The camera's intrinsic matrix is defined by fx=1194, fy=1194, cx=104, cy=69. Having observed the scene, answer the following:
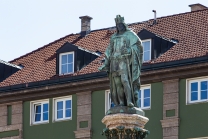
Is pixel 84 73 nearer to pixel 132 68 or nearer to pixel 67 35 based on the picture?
pixel 67 35

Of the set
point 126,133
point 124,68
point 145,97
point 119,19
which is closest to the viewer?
point 126,133

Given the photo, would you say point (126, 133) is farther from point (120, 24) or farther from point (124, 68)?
point (120, 24)

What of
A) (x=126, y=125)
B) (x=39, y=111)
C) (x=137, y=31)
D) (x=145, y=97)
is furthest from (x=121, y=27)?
(x=39, y=111)

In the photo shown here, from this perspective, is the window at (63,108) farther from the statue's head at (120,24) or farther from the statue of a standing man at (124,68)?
the statue of a standing man at (124,68)

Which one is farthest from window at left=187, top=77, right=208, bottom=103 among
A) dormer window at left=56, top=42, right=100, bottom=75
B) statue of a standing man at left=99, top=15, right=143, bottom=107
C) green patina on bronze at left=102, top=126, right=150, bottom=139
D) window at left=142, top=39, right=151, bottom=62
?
green patina on bronze at left=102, top=126, right=150, bottom=139

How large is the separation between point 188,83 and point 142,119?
2255 cm

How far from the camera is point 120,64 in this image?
27.1m

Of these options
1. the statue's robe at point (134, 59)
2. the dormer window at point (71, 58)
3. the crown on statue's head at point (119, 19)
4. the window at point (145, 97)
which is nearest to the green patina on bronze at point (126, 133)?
the statue's robe at point (134, 59)

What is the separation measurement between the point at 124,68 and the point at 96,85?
24.7 meters

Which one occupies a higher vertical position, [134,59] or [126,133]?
[134,59]

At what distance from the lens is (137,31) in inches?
2114

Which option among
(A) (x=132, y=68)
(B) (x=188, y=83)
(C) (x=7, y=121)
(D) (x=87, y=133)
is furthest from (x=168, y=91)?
(A) (x=132, y=68)

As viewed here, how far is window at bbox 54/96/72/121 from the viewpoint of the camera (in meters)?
53.0

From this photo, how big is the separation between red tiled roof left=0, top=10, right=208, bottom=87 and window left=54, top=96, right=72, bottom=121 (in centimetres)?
127
